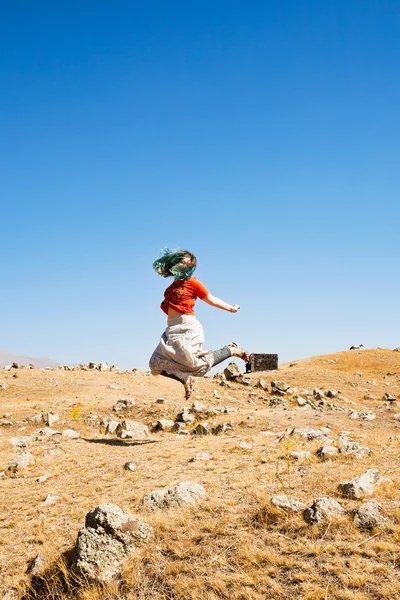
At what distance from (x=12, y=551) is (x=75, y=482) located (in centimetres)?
227

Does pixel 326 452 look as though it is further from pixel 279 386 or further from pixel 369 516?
pixel 279 386

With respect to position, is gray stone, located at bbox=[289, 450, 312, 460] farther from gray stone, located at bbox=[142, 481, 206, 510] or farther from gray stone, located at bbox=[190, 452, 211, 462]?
gray stone, located at bbox=[142, 481, 206, 510]

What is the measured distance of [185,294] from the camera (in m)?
8.72

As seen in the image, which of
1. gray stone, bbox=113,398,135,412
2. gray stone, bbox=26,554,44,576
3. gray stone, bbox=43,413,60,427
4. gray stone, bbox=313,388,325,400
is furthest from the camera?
gray stone, bbox=313,388,325,400

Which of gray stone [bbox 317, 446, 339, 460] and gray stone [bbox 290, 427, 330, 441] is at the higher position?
gray stone [bbox 290, 427, 330, 441]

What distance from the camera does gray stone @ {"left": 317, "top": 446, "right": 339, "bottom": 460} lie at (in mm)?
7875

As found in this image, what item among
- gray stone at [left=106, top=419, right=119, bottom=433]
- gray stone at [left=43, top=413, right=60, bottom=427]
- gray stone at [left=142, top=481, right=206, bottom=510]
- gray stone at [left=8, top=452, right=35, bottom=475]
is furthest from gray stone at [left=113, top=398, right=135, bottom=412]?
gray stone at [left=142, top=481, right=206, bottom=510]

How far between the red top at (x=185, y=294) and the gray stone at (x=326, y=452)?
333 centimetres

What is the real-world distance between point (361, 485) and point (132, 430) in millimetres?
7972

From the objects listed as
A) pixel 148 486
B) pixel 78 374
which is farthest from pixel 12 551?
pixel 78 374

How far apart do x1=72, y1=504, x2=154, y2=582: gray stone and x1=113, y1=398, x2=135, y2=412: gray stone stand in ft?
36.2

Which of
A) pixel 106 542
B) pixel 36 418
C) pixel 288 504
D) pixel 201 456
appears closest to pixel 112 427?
pixel 36 418

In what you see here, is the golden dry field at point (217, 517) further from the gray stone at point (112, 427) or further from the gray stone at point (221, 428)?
the gray stone at point (112, 427)

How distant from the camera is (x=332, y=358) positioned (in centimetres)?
3581
